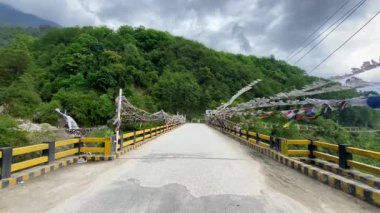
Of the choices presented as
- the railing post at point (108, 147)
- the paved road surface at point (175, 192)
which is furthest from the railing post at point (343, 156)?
the railing post at point (108, 147)

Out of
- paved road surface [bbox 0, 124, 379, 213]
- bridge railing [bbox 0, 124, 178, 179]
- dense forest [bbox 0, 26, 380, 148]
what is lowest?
paved road surface [bbox 0, 124, 379, 213]

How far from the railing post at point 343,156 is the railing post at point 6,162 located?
791 centimetres

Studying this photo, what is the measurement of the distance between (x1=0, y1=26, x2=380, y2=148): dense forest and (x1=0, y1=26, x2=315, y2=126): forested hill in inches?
7.6

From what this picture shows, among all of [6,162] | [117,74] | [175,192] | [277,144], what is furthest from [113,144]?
[117,74]

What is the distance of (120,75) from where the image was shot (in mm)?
91750

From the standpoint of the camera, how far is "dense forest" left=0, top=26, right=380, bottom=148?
66.5 metres

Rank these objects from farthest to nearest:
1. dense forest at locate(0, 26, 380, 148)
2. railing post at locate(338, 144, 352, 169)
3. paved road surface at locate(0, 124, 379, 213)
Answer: dense forest at locate(0, 26, 380, 148) < railing post at locate(338, 144, 352, 169) < paved road surface at locate(0, 124, 379, 213)

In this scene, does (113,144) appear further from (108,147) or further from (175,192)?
(175,192)

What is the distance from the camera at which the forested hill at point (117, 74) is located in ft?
218

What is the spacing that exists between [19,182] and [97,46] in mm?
105091

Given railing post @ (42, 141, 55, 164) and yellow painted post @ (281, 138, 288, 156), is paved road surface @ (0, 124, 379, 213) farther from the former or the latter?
yellow painted post @ (281, 138, 288, 156)

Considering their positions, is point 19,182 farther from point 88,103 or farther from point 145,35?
point 145,35

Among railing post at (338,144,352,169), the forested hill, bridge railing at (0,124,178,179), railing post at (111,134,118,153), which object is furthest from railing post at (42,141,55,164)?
the forested hill

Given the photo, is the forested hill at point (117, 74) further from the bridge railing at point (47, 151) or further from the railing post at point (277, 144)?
the bridge railing at point (47, 151)
